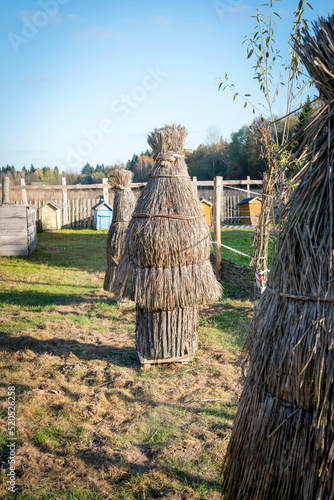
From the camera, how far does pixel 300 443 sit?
1.72 m

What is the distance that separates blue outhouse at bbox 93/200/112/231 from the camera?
19906 millimetres

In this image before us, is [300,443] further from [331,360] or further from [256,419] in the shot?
[331,360]

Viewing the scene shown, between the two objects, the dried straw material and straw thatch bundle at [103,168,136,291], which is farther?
straw thatch bundle at [103,168,136,291]

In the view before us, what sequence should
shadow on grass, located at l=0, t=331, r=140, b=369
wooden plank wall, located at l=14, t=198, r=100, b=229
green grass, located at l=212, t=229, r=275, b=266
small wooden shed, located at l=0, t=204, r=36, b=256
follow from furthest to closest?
wooden plank wall, located at l=14, t=198, r=100, b=229, small wooden shed, located at l=0, t=204, r=36, b=256, green grass, located at l=212, t=229, r=275, b=266, shadow on grass, located at l=0, t=331, r=140, b=369

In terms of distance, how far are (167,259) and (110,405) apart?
180 centimetres

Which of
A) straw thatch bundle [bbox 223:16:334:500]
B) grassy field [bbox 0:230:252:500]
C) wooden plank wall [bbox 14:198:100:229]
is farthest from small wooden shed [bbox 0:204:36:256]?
straw thatch bundle [bbox 223:16:334:500]

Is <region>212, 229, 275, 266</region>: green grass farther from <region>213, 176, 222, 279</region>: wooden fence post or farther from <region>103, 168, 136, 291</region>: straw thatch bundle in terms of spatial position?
<region>103, 168, 136, 291</region>: straw thatch bundle

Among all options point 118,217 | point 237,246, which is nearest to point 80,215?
point 237,246

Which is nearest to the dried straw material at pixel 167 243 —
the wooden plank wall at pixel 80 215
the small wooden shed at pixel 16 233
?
the small wooden shed at pixel 16 233

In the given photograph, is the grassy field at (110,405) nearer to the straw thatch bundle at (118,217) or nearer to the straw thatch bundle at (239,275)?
the straw thatch bundle at (239,275)

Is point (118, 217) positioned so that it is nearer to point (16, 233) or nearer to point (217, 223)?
point (217, 223)

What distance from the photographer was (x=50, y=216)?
19328 mm

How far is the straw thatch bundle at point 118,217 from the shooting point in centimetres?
807

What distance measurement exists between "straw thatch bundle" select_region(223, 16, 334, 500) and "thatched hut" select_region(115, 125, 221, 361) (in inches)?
103
